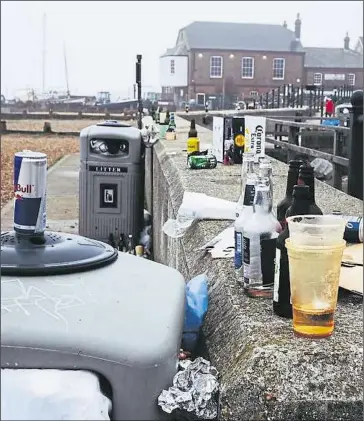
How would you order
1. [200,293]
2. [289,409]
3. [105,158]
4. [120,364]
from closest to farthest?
1. [120,364]
2. [289,409]
3. [200,293]
4. [105,158]

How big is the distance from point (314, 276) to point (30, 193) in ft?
2.40

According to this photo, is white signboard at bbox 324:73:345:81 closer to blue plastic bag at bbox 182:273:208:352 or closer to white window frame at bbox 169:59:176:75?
white window frame at bbox 169:59:176:75

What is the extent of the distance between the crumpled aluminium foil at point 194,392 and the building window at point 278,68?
75.1 m

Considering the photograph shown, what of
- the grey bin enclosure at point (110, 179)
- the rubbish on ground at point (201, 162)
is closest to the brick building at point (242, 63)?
the grey bin enclosure at point (110, 179)

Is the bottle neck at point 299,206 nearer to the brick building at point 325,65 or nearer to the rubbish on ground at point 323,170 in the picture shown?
the rubbish on ground at point 323,170

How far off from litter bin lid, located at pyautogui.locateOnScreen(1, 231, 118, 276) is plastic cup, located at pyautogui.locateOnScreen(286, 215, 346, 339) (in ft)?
1.52

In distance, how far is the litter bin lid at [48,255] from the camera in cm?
161

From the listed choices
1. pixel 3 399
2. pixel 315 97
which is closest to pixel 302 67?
pixel 315 97

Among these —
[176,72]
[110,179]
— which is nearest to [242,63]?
[176,72]

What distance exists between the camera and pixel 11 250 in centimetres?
169

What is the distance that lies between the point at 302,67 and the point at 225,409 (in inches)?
3050

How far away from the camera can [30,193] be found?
176 cm

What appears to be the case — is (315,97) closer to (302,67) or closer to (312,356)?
(312,356)

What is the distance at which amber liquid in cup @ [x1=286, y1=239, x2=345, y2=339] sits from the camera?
1.75 m
